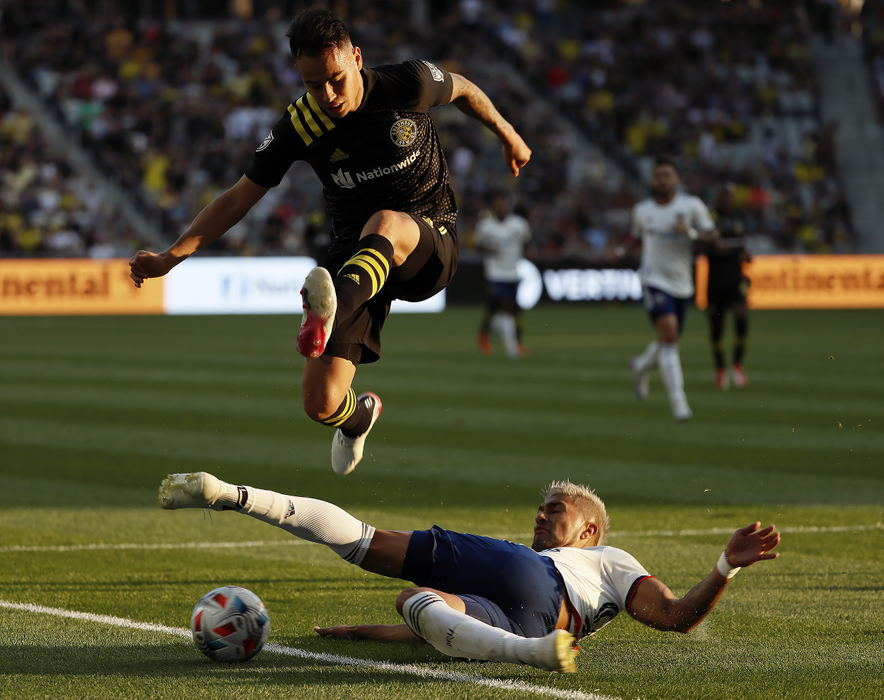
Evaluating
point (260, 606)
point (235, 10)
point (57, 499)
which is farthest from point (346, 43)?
point (235, 10)

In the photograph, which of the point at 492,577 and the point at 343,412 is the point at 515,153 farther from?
the point at 492,577

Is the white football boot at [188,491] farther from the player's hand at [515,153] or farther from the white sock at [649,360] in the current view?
the white sock at [649,360]

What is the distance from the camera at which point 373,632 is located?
5738mm

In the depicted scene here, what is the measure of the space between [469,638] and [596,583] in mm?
707

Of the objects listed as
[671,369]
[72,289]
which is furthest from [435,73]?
[72,289]

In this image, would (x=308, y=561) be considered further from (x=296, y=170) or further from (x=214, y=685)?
(x=296, y=170)

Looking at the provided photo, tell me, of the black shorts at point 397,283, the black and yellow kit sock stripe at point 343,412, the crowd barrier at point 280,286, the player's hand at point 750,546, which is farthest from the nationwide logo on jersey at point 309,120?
the crowd barrier at point 280,286

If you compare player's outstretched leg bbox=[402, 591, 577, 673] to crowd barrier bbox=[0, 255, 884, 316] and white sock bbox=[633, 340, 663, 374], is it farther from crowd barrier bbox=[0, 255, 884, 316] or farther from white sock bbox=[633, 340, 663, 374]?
crowd barrier bbox=[0, 255, 884, 316]

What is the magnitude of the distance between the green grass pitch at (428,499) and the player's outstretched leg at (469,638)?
13 centimetres

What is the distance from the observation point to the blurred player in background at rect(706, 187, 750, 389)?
17.4 m

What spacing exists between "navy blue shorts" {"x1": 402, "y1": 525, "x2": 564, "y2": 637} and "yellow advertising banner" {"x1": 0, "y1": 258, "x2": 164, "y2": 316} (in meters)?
25.7

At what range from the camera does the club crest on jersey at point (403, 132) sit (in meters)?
6.64

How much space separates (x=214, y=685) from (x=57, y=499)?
5130mm

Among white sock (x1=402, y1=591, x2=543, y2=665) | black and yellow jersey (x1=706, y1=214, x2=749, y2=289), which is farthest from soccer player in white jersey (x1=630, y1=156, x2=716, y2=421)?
white sock (x1=402, y1=591, x2=543, y2=665)
